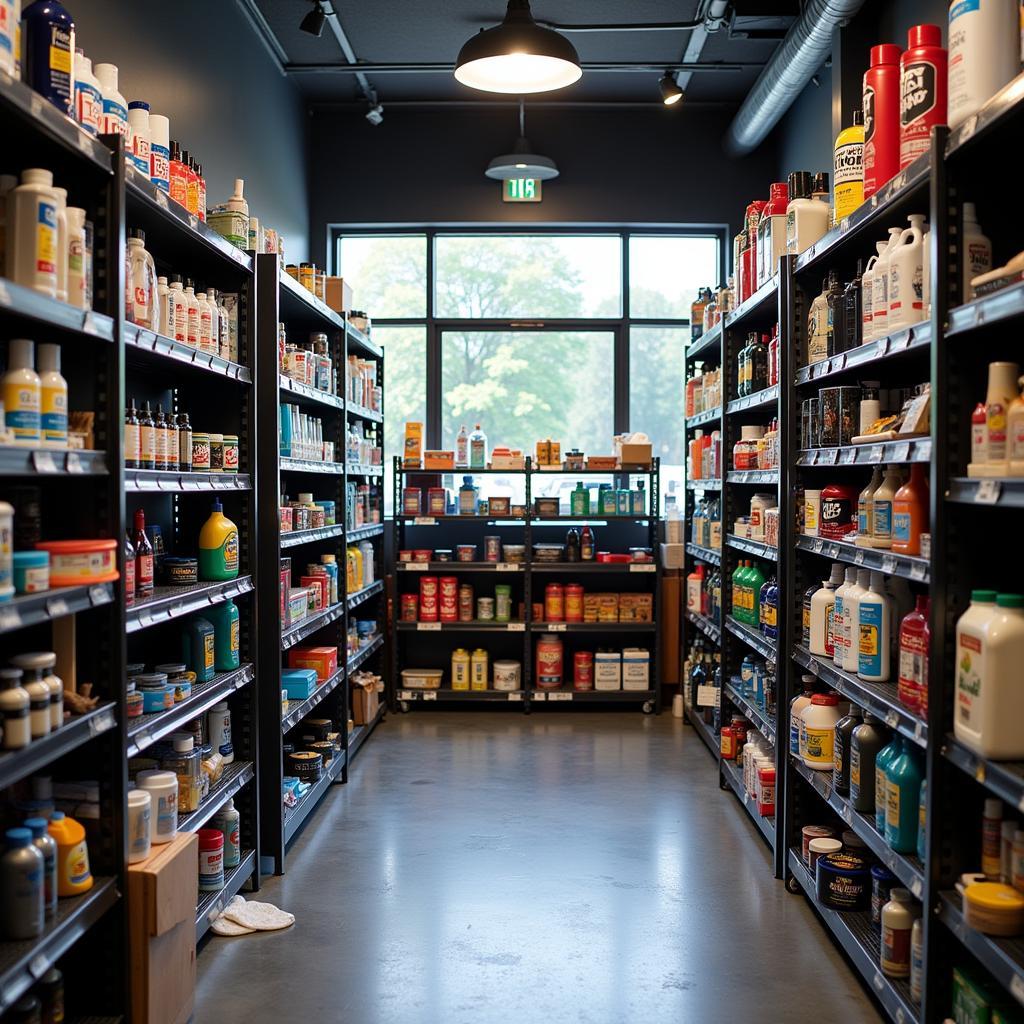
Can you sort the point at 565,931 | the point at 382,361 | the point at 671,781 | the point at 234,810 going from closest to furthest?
the point at 565,931
the point at 234,810
the point at 671,781
the point at 382,361

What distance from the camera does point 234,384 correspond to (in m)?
4.28

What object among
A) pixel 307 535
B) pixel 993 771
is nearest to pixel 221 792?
pixel 307 535

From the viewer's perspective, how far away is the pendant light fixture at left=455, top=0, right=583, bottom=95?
461 cm

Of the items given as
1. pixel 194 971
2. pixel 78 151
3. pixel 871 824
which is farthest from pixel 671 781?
pixel 78 151

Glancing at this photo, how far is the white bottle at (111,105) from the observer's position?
9.87 ft

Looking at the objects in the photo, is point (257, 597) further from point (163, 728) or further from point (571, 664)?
point (571, 664)

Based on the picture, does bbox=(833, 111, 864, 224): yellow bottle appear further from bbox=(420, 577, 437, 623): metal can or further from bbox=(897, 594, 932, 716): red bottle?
bbox=(420, 577, 437, 623): metal can

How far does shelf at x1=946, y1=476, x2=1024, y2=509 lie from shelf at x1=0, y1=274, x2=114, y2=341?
217 cm

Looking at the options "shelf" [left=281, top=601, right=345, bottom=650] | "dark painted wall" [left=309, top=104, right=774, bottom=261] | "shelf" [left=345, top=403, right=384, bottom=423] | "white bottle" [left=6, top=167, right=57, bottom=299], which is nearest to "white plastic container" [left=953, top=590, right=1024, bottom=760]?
"white bottle" [left=6, top=167, right=57, bottom=299]

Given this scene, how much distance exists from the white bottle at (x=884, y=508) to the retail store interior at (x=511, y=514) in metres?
0.02

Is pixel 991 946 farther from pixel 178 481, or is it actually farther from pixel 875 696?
pixel 178 481

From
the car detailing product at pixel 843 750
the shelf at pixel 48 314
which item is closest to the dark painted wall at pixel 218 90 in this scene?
the shelf at pixel 48 314

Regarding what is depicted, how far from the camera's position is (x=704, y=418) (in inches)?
261

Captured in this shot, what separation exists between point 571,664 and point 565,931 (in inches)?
173
